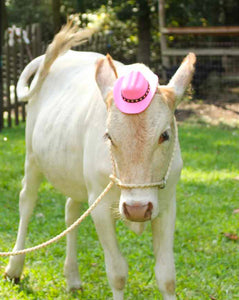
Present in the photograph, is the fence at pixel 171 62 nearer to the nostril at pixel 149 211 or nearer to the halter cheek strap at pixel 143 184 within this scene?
the halter cheek strap at pixel 143 184

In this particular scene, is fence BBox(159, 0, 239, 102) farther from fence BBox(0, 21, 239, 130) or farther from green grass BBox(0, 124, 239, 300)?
green grass BBox(0, 124, 239, 300)

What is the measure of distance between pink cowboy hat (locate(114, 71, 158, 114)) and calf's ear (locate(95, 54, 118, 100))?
0.67 ft

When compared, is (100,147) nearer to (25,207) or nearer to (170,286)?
(170,286)

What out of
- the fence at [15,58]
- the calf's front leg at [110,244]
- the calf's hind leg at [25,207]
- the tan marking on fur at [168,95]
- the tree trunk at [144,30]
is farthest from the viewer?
the tree trunk at [144,30]

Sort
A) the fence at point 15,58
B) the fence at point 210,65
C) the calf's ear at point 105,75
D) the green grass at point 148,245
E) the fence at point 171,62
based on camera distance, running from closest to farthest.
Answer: the calf's ear at point 105,75, the green grass at point 148,245, the fence at point 15,58, the fence at point 171,62, the fence at point 210,65

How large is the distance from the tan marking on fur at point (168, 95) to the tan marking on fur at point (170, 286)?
113cm

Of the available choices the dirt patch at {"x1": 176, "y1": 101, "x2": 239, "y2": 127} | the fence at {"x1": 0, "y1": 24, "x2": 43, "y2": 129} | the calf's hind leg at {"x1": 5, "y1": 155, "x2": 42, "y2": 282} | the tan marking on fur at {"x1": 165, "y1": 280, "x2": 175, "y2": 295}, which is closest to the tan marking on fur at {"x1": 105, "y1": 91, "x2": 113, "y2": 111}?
the tan marking on fur at {"x1": 165, "y1": 280, "x2": 175, "y2": 295}

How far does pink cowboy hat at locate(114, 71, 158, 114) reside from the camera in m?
2.87

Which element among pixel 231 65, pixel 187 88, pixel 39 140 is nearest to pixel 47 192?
pixel 39 140

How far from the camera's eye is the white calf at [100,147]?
2.91 metres

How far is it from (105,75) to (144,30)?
14536 mm

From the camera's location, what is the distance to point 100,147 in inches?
135

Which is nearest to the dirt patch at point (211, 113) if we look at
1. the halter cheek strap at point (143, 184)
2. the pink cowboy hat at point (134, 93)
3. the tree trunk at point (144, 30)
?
the tree trunk at point (144, 30)

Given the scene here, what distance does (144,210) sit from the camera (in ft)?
9.45
